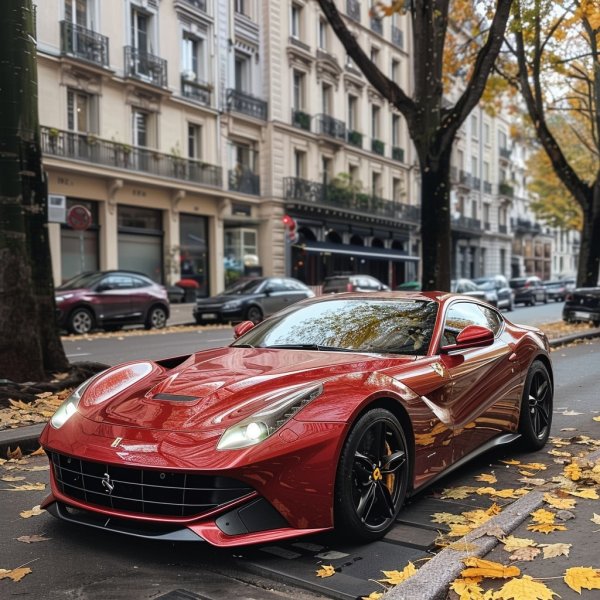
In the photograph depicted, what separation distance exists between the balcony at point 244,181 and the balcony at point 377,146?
38.9 ft

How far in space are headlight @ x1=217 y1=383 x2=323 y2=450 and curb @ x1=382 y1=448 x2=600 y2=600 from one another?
2.88 ft

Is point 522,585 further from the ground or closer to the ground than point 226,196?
closer to the ground

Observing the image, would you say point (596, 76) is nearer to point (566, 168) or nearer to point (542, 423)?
point (566, 168)

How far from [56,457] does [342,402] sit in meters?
1.50

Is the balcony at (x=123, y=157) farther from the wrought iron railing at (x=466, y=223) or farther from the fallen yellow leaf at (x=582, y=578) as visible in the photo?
the wrought iron railing at (x=466, y=223)

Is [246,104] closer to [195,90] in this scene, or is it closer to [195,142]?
[195,90]

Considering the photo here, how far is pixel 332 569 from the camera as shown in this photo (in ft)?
10.5

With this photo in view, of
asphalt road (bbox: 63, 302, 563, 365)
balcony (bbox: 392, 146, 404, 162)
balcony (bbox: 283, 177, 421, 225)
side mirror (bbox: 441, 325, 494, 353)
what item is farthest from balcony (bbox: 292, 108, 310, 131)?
side mirror (bbox: 441, 325, 494, 353)

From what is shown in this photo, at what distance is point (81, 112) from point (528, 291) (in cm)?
2420

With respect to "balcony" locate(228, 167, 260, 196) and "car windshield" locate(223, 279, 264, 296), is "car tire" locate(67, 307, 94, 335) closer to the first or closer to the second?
"car windshield" locate(223, 279, 264, 296)

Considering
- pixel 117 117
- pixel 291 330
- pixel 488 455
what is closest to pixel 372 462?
pixel 291 330

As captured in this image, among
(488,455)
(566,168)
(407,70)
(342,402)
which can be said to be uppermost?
(407,70)

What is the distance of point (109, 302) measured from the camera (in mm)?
17609

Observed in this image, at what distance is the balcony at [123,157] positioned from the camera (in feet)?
75.5
